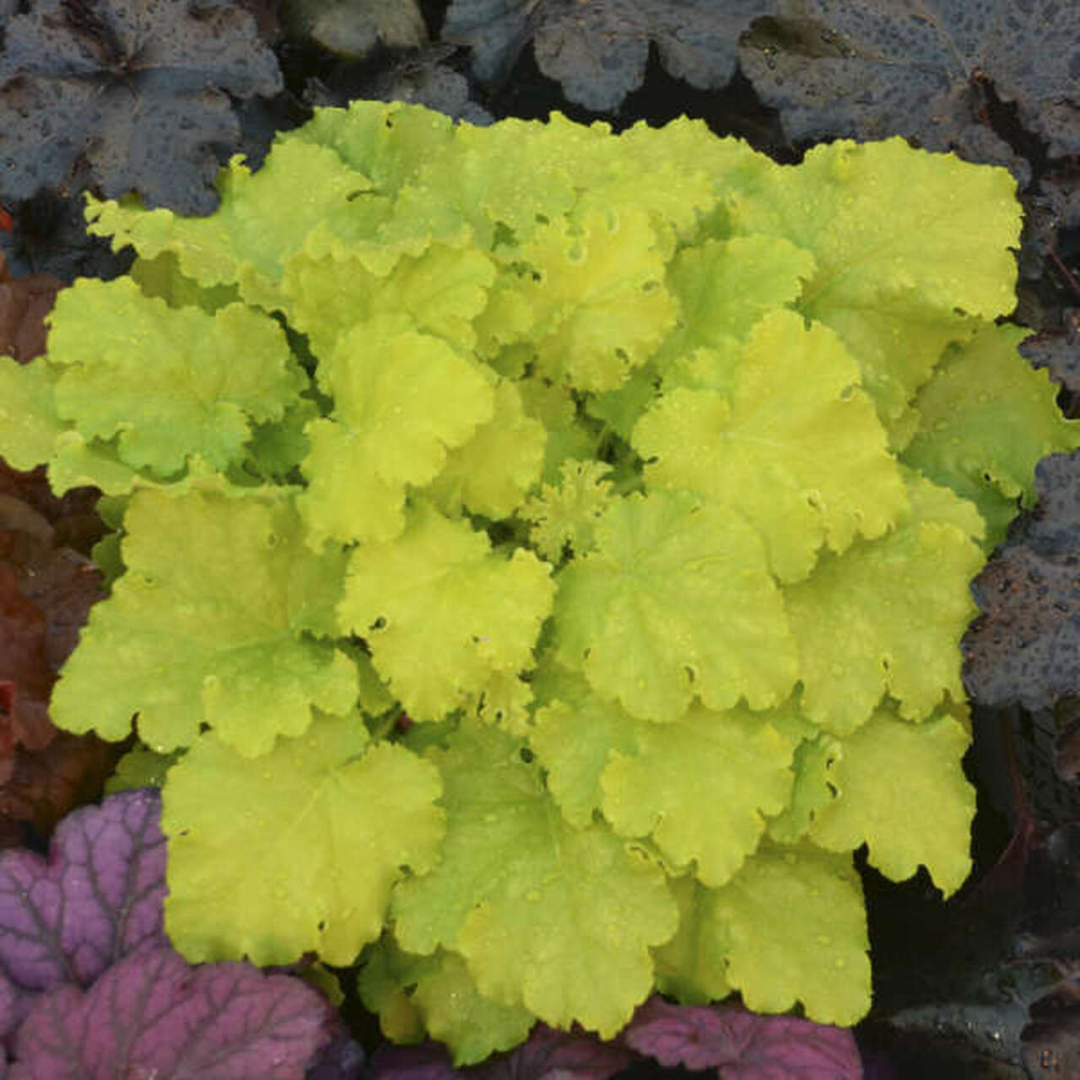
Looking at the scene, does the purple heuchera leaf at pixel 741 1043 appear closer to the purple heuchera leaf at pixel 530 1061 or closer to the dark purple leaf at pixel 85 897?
the purple heuchera leaf at pixel 530 1061

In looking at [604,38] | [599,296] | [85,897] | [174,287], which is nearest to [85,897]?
[85,897]

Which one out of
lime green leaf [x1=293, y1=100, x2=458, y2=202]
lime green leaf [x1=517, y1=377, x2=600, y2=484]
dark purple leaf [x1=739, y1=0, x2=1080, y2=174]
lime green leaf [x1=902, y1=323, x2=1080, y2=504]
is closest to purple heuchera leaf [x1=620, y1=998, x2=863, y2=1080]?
lime green leaf [x1=517, y1=377, x2=600, y2=484]

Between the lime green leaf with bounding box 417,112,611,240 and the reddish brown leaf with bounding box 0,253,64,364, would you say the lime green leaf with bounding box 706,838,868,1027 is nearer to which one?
the lime green leaf with bounding box 417,112,611,240

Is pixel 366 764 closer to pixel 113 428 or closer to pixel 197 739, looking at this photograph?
pixel 197 739

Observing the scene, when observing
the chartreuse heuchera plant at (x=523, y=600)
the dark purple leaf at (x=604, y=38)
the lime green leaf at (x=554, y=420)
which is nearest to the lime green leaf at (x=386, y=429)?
the chartreuse heuchera plant at (x=523, y=600)

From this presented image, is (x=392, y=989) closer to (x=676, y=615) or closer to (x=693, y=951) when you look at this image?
(x=693, y=951)
